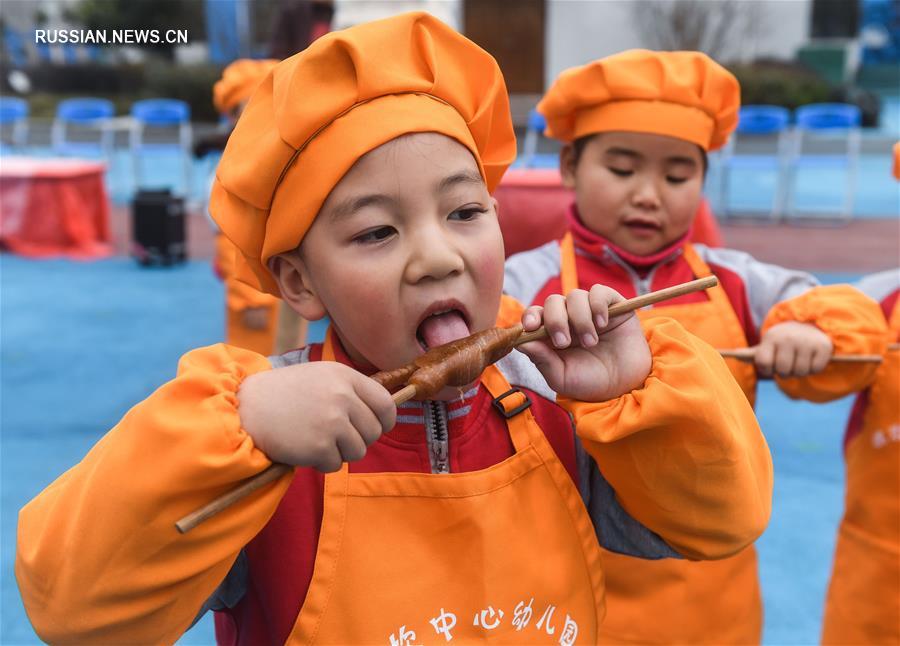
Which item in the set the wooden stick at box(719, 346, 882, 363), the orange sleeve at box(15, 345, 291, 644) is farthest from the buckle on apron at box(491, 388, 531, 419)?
the wooden stick at box(719, 346, 882, 363)

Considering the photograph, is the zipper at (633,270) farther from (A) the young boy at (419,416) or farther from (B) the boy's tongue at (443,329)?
(B) the boy's tongue at (443,329)

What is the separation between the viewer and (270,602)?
1227 mm

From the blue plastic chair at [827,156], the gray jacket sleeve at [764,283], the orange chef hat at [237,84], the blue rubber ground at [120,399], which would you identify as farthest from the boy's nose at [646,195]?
the blue plastic chair at [827,156]

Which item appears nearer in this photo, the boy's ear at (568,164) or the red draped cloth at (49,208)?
the boy's ear at (568,164)

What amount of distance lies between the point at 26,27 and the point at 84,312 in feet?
52.4

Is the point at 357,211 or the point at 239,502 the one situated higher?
the point at 357,211

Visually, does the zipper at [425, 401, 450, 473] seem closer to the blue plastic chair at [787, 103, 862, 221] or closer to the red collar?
the red collar

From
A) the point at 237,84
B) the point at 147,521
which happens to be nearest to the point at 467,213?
the point at 147,521

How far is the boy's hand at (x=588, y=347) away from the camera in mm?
1155

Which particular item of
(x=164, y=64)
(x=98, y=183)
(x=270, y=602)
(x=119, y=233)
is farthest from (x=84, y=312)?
(x=164, y=64)

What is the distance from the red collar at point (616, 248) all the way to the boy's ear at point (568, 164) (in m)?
0.20

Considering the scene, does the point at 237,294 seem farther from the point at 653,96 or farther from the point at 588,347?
the point at 588,347

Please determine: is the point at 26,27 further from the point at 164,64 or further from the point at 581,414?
the point at 581,414

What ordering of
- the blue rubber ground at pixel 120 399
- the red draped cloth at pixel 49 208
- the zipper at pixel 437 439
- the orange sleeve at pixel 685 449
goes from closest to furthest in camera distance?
the orange sleeve at pixel 685 449, the zipper at pixel 437 439, the blue rubber ground at pixel 120 399, the red draped cloth at pixel 49 208
